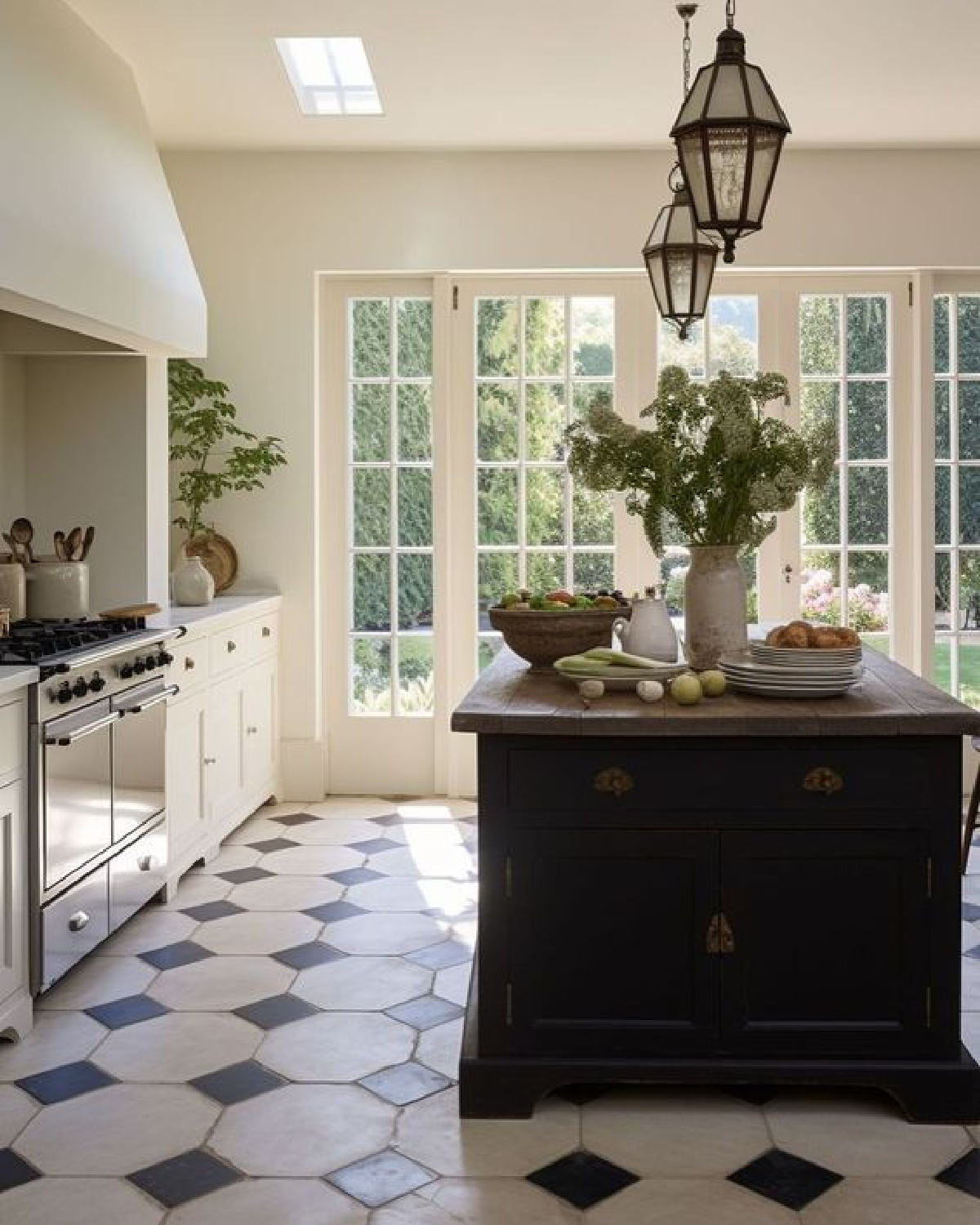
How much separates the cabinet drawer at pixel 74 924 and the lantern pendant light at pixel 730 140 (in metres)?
2.28

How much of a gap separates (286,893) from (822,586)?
111 inches

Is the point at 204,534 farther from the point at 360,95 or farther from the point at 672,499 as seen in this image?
the point at 672,499

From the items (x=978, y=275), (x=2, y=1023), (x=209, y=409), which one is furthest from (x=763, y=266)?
(x=2, y=1023)

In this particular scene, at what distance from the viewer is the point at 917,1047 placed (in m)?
2.80

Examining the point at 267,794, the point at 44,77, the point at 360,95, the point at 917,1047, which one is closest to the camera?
the point at 917,1047

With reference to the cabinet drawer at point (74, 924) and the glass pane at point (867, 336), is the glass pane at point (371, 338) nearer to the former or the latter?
the glass pane at point (867, 336)

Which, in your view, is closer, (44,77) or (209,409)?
(44,77)

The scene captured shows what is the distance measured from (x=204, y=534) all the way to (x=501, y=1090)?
3.61m

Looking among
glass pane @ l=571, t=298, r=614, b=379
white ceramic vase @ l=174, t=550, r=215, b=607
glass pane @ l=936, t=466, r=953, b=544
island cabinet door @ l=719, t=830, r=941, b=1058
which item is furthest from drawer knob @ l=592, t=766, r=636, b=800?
glass pane @ l=936, t=466, r=953, b=544

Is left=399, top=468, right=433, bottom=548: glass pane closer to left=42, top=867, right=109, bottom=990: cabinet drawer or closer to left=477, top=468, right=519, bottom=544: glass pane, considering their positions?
left=477, top=468, right=519, bottom=544: glass pane

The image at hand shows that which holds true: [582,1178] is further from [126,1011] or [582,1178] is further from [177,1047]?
[126,1011]

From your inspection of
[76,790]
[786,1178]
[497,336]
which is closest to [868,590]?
[497,336]

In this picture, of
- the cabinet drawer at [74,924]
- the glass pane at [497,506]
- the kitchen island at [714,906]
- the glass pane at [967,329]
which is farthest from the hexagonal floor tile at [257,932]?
the glass pane at [967,329]

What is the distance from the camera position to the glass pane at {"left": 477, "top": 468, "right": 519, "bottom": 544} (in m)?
6.13
